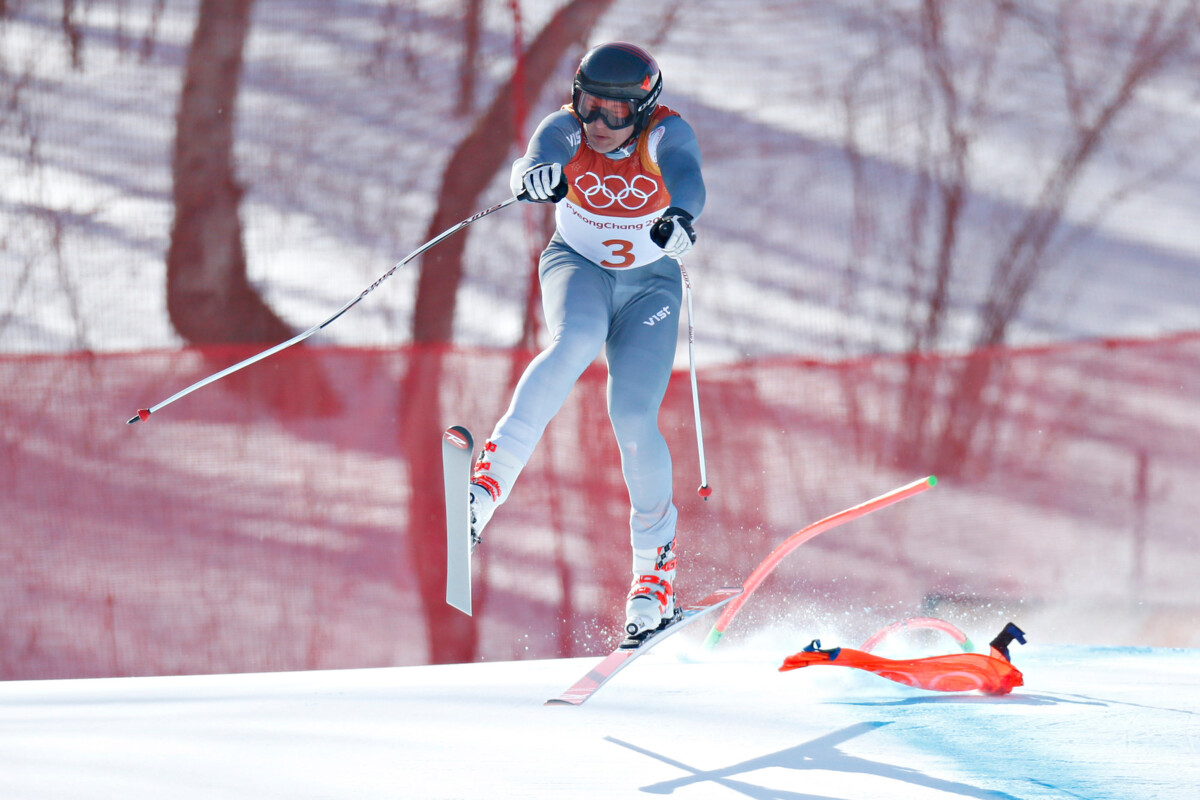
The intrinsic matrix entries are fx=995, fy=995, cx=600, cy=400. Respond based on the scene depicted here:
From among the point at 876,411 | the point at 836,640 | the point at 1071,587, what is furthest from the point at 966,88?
the point at 836,640

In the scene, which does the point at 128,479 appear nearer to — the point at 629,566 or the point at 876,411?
the point at 629,566

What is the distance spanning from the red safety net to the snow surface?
0.93 metres

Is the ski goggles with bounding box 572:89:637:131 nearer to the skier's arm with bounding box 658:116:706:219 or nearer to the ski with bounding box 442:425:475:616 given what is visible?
the skier's arm with bounding box 658:116:706:219

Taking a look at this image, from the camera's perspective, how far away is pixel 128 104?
14.4 ft

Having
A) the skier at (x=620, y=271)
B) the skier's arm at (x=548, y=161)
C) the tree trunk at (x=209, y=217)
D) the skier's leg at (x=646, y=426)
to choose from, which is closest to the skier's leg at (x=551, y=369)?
the skier at (x=620, y=271)

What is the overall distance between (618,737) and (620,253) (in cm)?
130

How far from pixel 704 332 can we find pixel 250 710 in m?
2.50

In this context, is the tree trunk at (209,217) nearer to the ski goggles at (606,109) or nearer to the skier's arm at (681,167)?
the ski goggles at (606,109)

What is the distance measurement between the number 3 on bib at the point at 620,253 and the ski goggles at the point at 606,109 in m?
0.31

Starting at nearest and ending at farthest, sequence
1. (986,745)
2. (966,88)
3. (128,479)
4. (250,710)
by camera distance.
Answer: (986,745), (250,710), (128,479), (966,88)

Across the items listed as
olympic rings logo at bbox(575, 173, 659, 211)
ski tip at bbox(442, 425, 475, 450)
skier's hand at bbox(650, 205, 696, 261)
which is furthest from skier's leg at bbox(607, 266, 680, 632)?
ski tip at bbox(442, 425, 475, 450)

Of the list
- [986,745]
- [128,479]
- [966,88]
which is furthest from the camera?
[966,88]

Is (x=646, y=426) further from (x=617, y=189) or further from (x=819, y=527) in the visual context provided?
(x=819, y=527)

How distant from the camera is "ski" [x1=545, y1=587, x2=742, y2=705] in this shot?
93.7 inches
